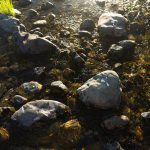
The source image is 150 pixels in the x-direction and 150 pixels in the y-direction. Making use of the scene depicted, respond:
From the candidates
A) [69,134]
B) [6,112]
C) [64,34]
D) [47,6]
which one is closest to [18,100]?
[6,112]

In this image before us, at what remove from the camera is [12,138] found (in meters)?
5.55

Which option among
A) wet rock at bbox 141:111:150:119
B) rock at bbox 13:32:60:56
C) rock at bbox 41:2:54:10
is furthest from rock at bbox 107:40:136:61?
rock at bbox 41:2:54:10

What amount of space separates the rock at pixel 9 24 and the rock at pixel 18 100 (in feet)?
8.53

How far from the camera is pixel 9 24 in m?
8.69

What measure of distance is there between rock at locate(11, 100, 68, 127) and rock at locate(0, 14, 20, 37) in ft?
10.1

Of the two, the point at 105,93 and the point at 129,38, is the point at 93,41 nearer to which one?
the point at 129,38

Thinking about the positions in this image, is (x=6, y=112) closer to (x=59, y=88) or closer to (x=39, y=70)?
(x=59, y=88)

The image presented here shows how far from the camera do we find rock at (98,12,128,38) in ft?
26.6

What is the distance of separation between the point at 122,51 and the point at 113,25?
992mm

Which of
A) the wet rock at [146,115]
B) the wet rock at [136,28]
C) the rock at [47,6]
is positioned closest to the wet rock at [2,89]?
the wet rock at [146,115]

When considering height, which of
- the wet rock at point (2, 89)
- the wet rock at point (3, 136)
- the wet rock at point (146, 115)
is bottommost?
the wet rock at point (2, 89)

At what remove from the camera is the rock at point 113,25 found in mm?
8094

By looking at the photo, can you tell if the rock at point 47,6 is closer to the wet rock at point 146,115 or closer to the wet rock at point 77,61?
the wet rock at point 77,61

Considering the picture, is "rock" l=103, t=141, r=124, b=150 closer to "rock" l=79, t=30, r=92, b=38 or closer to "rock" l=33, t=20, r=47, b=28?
"rock" l=79, t=30, r=92, b=38
